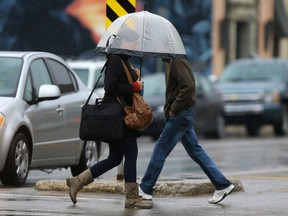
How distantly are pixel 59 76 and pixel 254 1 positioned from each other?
3413 cm

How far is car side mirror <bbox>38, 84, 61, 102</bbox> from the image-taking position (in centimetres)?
1306

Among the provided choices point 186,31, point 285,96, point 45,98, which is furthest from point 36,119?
point 186,31

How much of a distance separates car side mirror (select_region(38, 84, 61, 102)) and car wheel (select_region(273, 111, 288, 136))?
17.5 meters

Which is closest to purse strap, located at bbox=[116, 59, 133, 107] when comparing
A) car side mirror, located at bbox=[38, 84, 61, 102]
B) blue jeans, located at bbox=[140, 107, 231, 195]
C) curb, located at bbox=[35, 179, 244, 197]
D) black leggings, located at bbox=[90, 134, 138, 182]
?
black leggings, located at bbox=[90, 134, 138, 182]

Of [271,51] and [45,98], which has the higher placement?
[45,98]

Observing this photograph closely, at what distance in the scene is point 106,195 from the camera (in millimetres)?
11836

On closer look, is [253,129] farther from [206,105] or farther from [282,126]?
[206,105]

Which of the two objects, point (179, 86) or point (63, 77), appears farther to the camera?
point (63, 77)

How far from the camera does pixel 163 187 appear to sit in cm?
1191

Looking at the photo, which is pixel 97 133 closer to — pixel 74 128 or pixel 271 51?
pixel 74 128


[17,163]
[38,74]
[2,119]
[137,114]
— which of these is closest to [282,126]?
[38,74]

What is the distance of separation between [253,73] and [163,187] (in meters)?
18.6

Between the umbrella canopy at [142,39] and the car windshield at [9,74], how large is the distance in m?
2.42

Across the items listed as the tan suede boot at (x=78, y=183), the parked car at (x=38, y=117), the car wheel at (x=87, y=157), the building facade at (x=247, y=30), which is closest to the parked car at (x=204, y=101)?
the car wheel at (x=87, y=157)
